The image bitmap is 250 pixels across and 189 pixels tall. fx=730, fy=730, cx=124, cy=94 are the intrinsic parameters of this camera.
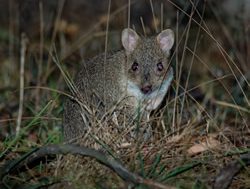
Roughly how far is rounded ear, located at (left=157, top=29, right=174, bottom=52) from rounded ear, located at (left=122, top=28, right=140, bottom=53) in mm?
219

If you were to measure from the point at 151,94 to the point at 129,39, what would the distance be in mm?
581

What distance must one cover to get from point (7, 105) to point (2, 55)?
103 inches

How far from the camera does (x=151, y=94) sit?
22.4 feet

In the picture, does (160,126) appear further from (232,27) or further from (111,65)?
(232,27)

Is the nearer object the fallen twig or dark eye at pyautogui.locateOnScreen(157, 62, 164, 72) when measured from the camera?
the fallen twig

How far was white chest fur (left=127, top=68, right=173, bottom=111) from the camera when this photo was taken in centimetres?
675

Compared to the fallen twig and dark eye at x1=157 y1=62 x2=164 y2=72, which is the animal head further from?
the fallen twig

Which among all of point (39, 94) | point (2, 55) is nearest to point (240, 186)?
point (39, 94)

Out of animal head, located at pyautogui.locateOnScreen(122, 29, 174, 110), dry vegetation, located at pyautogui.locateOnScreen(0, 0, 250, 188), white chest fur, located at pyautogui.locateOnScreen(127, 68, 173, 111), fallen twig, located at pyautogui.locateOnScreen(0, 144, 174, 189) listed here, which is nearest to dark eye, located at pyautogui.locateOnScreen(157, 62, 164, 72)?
animal head, located at pyautogui.locateOnScreen(122, 29, 174, 110)

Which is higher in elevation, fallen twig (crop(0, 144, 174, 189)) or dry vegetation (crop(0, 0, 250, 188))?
fallen twig (crop(0, 144, 174, 189))

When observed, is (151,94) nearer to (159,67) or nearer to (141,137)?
(159,67)

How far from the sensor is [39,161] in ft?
19.2

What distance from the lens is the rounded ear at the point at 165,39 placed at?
6.93m

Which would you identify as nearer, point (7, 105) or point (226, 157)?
point (226, 157)
